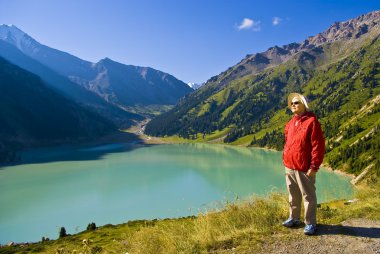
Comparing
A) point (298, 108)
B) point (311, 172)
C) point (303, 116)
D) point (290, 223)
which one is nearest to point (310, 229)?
point (290, 223)

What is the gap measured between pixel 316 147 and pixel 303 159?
471mm

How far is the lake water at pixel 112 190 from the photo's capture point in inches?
2616

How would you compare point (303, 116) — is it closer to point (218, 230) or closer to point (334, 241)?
point (334, 241)

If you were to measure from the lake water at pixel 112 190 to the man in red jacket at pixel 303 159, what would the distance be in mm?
32179

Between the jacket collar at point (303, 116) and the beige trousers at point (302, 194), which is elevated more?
the jacket collar at point (303, 116)

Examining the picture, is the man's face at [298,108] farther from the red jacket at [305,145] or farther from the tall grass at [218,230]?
the tall grass at [218,230]

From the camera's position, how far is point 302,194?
8547mm

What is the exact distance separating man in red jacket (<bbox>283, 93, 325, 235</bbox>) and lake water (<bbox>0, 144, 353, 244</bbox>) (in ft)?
106

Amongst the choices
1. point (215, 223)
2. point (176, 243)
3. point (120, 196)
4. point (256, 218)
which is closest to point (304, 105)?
point (256, 218)

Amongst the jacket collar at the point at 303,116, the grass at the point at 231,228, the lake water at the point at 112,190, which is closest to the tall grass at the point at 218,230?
the grass at the point at 231,228

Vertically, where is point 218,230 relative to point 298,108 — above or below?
below

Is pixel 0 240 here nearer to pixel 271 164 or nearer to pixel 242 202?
pixel 242 202

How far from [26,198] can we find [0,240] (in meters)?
29.0

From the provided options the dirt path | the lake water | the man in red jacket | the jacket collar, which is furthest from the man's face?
the lake water
